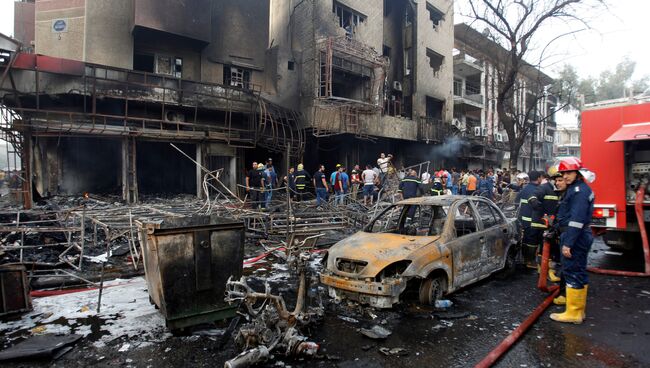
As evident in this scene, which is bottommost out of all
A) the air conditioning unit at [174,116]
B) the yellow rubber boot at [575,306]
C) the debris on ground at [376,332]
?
the debris on ground at [376,332]

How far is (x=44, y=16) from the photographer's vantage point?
14.0m

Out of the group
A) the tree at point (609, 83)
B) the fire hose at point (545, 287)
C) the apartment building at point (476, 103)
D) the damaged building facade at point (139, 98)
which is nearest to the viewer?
the fire hose at point (545, 287)

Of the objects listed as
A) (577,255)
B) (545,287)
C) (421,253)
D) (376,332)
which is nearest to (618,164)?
(545,287)

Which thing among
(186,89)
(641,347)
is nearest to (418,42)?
(186,89)

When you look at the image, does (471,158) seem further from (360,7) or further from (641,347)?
(641,347)

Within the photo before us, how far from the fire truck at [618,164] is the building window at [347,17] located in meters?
15.1

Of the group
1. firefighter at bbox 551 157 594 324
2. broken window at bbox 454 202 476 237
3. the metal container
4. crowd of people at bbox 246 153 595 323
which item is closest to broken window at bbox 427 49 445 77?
crowd of people at bbox 246 153 595 323

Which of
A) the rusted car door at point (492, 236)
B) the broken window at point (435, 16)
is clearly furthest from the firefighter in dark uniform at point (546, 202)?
the broken window at point (435, 16)

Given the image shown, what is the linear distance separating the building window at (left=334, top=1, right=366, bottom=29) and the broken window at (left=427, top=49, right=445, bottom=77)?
710 centimetres

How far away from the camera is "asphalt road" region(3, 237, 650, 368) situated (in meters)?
3.43

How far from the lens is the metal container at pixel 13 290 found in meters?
4.44

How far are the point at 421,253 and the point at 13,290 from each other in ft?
16.5

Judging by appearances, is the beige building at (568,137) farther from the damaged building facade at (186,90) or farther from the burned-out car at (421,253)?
the burned-out car at (421,253)

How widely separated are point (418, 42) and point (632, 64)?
31.5 metres
